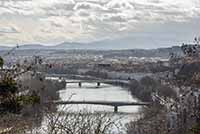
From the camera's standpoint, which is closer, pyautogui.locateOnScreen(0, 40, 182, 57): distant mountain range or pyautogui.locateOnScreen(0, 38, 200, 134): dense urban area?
pyautogui.locateOnScreen(0, 38, 200, 134): dense urban area

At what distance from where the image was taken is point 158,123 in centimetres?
1588

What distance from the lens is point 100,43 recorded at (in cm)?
19200

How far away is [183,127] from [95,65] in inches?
2168

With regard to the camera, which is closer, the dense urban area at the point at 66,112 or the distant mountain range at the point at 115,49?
the dense urban area at the point at 66,112

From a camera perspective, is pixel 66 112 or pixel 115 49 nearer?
pixel 66 112

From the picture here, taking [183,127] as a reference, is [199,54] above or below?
above

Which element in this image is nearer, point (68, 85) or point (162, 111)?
point (162, 111)

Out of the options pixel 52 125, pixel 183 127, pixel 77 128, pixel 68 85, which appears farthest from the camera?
pixel 68 85

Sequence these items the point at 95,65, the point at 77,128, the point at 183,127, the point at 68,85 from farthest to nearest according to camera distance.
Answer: the point at 95,65, the point at 68,85, the point at 183,127, the point at 77,128

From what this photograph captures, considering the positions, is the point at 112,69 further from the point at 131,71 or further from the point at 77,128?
the point at 77,128

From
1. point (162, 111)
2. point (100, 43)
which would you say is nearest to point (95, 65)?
point (162, 111)

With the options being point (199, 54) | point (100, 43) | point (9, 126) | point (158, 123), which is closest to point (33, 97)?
point (9, 126)

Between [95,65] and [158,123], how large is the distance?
5364 cm

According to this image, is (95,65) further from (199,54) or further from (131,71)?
(199,54)
